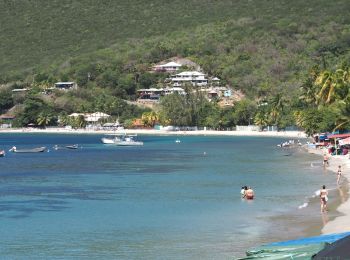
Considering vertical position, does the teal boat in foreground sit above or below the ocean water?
above

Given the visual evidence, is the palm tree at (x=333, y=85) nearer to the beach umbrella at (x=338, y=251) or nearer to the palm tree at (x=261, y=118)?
the palm tree at (x=261, y=118)

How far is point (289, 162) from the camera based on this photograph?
8038cm

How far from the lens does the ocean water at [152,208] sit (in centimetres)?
3328

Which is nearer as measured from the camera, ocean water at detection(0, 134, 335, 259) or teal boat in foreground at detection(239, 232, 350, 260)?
teal boat in foreground at detection(239, 232, 350, 260)

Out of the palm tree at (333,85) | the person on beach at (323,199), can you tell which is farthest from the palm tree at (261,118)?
the person on beach at (323,199)

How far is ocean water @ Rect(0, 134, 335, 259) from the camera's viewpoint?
109 ft

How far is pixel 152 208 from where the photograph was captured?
45562 mm

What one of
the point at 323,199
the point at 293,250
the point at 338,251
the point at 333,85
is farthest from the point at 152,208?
the point at 333,85

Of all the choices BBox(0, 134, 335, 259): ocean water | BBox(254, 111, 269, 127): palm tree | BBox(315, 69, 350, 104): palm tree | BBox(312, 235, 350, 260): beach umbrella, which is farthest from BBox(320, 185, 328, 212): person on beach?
BBox(254, 111, 269, 127): palm tree

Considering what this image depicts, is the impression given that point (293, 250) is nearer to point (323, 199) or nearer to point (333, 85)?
point (323, 199)

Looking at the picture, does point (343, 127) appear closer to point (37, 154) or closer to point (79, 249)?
point (37, 154)

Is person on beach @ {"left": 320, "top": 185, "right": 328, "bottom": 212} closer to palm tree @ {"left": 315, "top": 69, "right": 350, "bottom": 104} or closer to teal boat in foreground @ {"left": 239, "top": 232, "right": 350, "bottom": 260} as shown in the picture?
teal boat in foreground @ {"left": 239, "top": 232, "right": 350, "bottom": 260}

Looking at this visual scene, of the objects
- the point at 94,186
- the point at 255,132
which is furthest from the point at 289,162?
the point at 255,132

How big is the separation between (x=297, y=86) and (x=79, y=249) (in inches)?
6177
